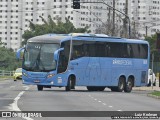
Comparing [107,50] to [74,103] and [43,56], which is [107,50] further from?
[74,103]

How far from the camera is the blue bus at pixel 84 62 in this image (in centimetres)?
4169

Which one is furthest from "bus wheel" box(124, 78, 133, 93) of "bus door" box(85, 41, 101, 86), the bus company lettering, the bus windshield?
the bus windshield

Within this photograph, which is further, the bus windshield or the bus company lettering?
the bus company lettering

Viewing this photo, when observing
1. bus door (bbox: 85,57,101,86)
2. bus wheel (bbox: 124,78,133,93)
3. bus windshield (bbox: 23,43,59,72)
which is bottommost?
bus wheel (bbox: 124,78,133,93)

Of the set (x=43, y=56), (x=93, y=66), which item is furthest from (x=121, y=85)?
(x=43, y=56)

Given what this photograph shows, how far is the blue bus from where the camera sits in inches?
1641

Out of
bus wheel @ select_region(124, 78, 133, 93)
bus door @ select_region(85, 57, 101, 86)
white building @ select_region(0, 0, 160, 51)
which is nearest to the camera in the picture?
bus door @ select_region(85, 57, 101, 86)

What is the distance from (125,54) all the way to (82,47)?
4305mm

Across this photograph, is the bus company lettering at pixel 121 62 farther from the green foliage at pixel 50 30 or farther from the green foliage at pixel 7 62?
the green foliage at pixel 50 30

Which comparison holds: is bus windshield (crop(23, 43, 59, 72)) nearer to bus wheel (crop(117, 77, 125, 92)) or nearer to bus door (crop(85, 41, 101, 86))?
bus door (crop(85, 41, 101, 86))

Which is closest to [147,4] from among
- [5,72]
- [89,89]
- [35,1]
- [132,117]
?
[35,1]

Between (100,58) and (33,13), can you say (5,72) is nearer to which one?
(100,58)

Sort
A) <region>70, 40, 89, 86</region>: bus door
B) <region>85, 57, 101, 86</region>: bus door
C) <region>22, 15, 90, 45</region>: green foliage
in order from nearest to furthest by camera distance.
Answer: <region>70, 40, 89, 86</region>: bus door → <region>85, 57, 101, 86</region>: bus door → <region>22, 15, 90, 45</region>: green foliage

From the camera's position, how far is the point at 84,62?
43188mm
